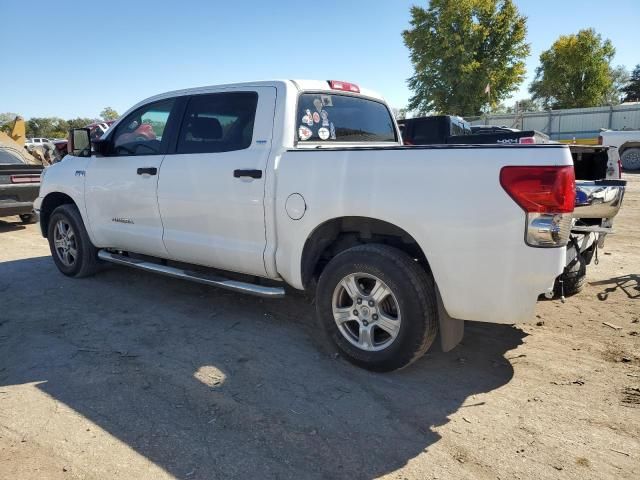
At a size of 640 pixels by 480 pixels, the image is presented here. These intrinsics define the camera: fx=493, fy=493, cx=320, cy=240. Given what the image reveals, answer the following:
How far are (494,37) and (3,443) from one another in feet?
123

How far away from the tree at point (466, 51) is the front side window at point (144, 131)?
1244 inches

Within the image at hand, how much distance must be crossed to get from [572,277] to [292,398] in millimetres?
2166

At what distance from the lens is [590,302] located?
4.61 m

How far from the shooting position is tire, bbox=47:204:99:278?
17.9 ft

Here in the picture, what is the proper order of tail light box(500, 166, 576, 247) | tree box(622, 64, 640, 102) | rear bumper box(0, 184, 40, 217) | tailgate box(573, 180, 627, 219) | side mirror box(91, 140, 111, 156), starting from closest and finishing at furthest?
tail light box(500, 166, 576, 247), tailgate box(573, 180, 627, 219), side mirror box(91, 140, 111, 156), rear bumper box(0, 184, 40, 217), tree box(622, 64, 640, 102)

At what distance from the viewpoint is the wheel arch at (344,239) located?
10.7ft

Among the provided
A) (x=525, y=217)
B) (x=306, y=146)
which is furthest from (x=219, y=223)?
(x=525, y=217)

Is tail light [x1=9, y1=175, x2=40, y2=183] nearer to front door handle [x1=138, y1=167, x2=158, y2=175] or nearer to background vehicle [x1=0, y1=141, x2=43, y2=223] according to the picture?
background vehicle [x1=0, y1=141, x2=43, y2=223]

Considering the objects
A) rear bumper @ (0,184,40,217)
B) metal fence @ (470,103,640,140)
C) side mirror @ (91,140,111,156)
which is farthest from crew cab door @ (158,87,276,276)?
metal fence @ (470,103,640,140)

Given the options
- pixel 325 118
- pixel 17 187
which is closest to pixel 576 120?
pixel 17 187

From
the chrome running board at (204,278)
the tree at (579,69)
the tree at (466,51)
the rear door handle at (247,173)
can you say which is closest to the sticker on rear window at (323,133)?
the rear door handle at (247,173)

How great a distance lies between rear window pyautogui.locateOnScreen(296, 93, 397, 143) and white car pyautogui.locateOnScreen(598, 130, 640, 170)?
50.6ft

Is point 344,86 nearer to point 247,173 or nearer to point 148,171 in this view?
point 247,173

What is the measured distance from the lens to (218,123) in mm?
4152
